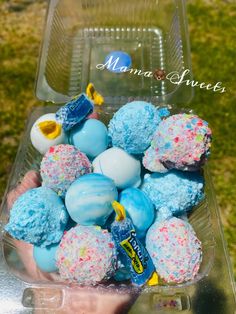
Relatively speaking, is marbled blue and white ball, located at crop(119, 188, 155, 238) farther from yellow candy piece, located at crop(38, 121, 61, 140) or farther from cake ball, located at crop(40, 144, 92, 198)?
yellow candy piece, located at crop(38, 121, 61, 140)

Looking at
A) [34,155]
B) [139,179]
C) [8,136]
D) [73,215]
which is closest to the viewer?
[73,215]

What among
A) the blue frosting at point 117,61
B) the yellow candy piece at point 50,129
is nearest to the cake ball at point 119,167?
the yellow candy piece at point 50,129

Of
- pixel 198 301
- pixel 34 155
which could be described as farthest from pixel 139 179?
pixel 198 301

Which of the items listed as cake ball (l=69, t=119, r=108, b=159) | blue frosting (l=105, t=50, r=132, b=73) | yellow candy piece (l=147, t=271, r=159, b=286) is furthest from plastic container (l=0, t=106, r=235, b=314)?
blue frosting (l=105, t=50, r=132, b=73)

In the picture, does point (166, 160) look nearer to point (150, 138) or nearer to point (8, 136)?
point (150, 138)

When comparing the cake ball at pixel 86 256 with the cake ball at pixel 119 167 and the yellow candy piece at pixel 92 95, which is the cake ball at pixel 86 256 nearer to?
Answer: the cake ball at pixel 119 167
